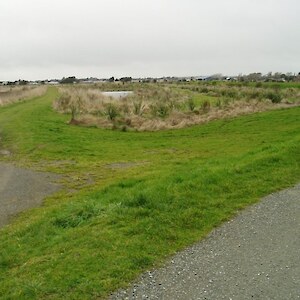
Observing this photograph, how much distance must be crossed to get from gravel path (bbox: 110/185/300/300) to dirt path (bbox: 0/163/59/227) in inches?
210

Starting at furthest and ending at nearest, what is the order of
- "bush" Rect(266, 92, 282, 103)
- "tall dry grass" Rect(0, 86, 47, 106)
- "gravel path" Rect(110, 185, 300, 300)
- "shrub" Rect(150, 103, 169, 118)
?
"tall dry grass" Rect(0, 86, 47, 106) < "bush" Rect(266, 92, 282, 103) < "shrub" Rect(150, 103, 169, 118) < "gravel path" Rect(110, 185, 300, 300)

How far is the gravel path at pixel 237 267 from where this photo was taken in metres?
4.25

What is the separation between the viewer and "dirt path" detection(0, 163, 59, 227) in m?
9.95

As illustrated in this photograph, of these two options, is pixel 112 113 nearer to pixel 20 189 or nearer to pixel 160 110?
pixel 160 110

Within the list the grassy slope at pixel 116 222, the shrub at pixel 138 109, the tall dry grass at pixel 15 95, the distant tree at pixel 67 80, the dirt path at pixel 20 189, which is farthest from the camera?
the distant tree at pixel 67 80

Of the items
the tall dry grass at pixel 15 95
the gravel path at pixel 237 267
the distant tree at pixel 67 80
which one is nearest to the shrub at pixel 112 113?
the tall dry grass at pixel 15 95

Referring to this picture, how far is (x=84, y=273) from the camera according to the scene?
15.9 feet

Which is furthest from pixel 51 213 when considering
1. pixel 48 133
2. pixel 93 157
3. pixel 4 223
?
pixel 48 133

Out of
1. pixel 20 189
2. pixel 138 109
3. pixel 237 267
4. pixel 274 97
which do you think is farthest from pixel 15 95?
pixel 237 267

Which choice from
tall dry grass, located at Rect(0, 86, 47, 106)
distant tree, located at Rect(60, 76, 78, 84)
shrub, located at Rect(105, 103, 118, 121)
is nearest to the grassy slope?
shrub, located at Rect(105, 103, 118, 121)

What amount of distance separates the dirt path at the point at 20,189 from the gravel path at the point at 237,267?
5337 millimetres

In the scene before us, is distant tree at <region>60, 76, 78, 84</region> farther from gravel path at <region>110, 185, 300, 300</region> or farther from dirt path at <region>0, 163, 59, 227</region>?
gravel path at <region>110, 185, 300, 300</region>

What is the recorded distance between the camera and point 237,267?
479cm

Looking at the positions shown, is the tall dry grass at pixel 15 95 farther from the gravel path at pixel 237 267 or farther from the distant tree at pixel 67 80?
the distant tree at pixel 67 80
